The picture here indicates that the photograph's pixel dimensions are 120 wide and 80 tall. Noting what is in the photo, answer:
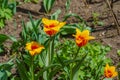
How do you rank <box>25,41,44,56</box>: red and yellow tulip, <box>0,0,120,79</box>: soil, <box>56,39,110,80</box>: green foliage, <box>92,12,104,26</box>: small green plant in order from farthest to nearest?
<box>92,12,104,26</box>: small green plant, <box>0,0,120,79</box>: soil, <box>56,39,110,80</box>: green foliage, <box>25,41,44,56</box>: red and yellow tulip

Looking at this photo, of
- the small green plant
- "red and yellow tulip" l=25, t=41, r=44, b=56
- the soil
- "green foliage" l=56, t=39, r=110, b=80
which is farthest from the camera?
the small green plant

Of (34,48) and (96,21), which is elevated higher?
(34,48)

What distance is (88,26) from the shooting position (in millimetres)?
4227

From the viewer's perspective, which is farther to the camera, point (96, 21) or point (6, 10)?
point (96, 21)

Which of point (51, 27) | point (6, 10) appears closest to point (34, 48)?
point (51, 27)

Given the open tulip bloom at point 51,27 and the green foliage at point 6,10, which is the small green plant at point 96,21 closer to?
the green foliage at point 6,10

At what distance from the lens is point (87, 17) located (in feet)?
14.6

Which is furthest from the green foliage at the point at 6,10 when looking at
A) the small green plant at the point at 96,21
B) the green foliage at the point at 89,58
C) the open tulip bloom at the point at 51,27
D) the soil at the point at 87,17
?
the open tulip bloom at the point at 51,27

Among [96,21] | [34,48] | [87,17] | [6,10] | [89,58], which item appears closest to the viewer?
[34,48]

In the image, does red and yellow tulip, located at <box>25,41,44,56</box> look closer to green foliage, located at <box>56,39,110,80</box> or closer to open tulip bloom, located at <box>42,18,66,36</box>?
open tulip bloom, located at <box>42,18,66,36</box>

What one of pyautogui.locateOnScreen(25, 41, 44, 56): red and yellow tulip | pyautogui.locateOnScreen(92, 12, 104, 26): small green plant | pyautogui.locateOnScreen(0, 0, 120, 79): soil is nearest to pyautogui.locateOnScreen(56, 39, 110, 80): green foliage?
pyautogui.locateOnScreen(0, 0, 120, 79): soil

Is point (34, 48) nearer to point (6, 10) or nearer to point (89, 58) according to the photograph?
point (89, 58)

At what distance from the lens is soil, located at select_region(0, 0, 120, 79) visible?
396 centimetres

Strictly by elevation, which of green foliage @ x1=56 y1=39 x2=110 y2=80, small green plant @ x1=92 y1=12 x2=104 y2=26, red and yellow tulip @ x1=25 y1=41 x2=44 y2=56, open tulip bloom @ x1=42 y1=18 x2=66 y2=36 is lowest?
green foliage @ x1=56 y1=39 x2=110 y2=80
